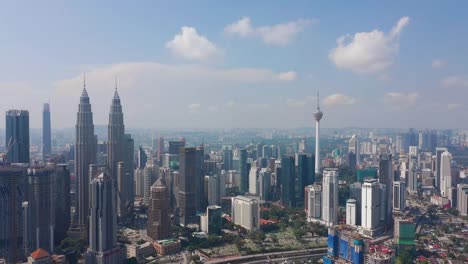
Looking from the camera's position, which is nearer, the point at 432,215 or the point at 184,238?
the point at 184,238

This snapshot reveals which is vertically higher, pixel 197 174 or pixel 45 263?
pixel 197 174

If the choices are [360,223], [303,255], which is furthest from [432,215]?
[303,255]

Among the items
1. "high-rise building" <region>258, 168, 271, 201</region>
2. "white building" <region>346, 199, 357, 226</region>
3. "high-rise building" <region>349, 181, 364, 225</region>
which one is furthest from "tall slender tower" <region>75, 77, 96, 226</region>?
"high-rise building" <region>349, 181, 364, 225</region>

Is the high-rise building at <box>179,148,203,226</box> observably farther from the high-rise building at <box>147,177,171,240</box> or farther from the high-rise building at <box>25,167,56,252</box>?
the high-rise building at <box>25,167,56,252</box>

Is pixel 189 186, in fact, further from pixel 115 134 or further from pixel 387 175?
pixel 387 175

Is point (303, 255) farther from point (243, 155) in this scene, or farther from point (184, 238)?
point (243, 155)

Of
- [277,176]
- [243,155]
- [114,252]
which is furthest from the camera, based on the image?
[243,155]
